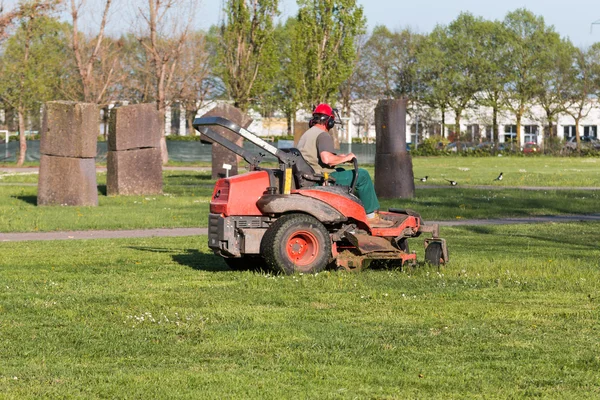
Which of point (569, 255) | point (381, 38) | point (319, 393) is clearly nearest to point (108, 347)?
point (319, 393)

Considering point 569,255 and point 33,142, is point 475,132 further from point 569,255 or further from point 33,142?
point 569,255

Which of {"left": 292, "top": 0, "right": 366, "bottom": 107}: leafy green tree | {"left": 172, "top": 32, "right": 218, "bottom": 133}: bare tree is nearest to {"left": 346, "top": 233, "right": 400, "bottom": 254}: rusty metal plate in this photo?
{"left": 292, "top": 0, "right": 366, "bottom": 107}: leafy green tree

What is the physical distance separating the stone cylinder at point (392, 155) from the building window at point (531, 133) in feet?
253

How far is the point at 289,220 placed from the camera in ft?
38.4

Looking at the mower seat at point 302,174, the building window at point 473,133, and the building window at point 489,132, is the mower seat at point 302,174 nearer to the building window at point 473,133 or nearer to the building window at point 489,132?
the building window at point 473,133

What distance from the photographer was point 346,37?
2368 inches

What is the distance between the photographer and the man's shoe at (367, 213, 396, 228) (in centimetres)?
1249

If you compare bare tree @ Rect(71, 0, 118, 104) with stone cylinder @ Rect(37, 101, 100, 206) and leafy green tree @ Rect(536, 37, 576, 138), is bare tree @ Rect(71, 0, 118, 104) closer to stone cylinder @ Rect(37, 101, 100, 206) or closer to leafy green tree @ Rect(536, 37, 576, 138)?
stone cylinder @ Rect(37, 101, 100, 206)

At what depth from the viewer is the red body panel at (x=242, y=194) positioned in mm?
11867

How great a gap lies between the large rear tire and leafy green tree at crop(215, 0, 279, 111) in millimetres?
39983

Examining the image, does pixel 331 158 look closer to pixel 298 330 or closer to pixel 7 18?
pixel 298 330

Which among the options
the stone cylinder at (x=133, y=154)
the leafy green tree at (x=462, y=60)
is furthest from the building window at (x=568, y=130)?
the stone cylinder at (x=133, y=154)

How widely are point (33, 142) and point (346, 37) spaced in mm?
19502

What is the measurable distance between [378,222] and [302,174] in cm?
113
